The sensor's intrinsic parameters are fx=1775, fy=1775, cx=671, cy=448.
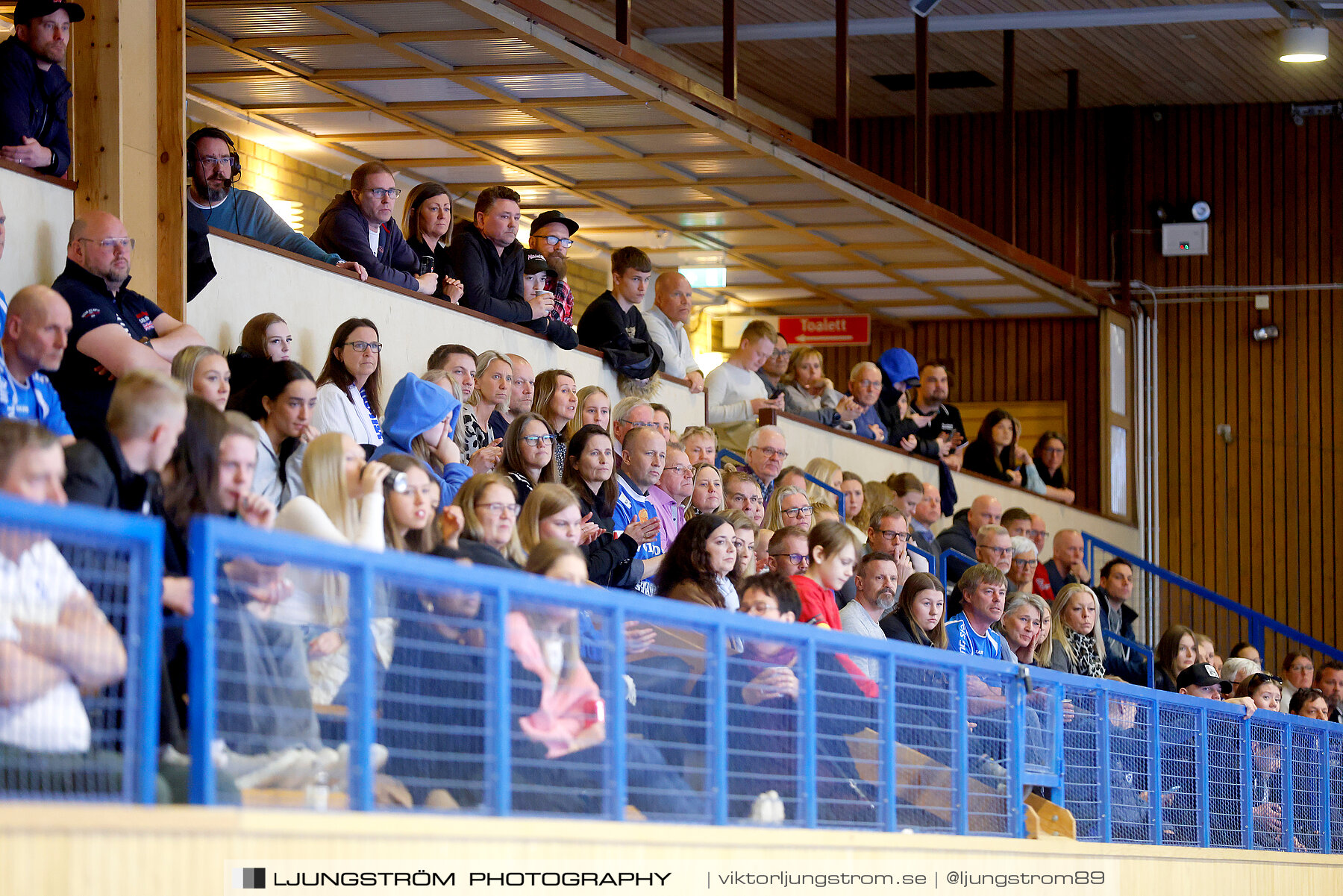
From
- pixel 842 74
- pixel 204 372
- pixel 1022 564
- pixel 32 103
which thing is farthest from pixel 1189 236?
pixel 204 372

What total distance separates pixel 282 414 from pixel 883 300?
34.8 feet

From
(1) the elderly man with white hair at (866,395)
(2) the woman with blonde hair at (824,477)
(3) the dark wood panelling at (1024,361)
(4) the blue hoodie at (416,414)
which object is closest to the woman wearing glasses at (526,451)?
(4) the blue hoodie at (416,414)

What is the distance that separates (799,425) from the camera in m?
10.9

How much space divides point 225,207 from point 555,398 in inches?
59.4

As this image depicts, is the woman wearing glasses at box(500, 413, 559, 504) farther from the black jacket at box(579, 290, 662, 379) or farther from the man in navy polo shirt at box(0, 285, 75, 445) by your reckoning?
the black jacket at box(579, 290, 662, 379)

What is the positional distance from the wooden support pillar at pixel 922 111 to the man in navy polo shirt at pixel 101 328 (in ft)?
26.8

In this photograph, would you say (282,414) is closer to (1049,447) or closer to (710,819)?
(710,819)

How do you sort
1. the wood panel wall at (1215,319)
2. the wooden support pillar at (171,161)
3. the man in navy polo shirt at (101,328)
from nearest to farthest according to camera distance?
the man in navy polo shirt at (101,328), the wooden support pillar at (171,161), the wood panel wall at (1215,319)

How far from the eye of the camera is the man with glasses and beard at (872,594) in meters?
6.59

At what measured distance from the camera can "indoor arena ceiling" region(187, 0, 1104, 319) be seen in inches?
332

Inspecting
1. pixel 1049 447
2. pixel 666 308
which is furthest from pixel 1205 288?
pixel 666 308

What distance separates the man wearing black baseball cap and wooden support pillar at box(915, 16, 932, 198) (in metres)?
8.04

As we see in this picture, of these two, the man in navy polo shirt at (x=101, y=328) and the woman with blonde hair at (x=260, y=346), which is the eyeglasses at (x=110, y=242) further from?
the woman with blonde hair at (x=260, y=346)

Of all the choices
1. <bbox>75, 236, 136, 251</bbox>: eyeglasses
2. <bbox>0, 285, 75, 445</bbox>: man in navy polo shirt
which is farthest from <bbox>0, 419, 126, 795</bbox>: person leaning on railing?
<bbox>75, 236, 136, 251</bbox>: eyeglasses
